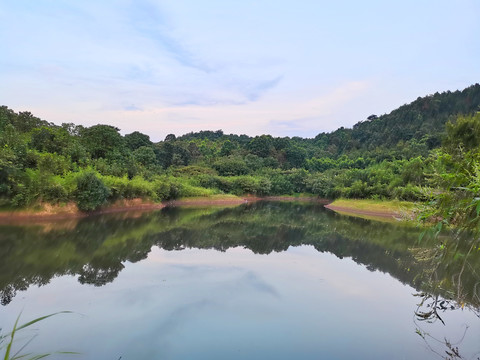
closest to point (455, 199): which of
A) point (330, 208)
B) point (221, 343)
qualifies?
point (221, 343)

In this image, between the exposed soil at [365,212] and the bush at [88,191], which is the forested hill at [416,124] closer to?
the exposed soil at [365,212]

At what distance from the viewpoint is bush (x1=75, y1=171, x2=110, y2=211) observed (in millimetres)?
20453

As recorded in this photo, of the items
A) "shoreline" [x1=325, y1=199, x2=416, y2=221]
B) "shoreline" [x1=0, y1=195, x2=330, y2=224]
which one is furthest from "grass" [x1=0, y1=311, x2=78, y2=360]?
"shoreline" [x1=325, y1=199, x2=416, y2=221]

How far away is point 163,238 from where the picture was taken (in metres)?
16.0

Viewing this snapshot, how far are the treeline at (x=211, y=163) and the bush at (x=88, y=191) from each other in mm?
69

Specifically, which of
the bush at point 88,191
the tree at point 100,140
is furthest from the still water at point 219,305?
the tree at point 100,140

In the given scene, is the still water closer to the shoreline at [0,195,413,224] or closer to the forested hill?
the shoreline at [0,195,413,224]

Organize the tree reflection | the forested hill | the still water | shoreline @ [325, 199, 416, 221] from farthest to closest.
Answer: the forested hill
shoreline @ [325, 199, 416, 221]
the tree reflection
the still water

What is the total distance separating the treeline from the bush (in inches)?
2.7

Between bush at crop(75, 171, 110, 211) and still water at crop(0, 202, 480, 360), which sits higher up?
bush at crop(75, 171, 110, 211)

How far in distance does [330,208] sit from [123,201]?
23878mm

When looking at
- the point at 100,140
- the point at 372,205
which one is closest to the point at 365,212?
the point at 372,205

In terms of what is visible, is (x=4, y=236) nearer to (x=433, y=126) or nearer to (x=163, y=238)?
(x=163, y=238)

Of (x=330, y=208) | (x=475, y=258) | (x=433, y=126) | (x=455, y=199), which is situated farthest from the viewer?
(x=433, y=126)
